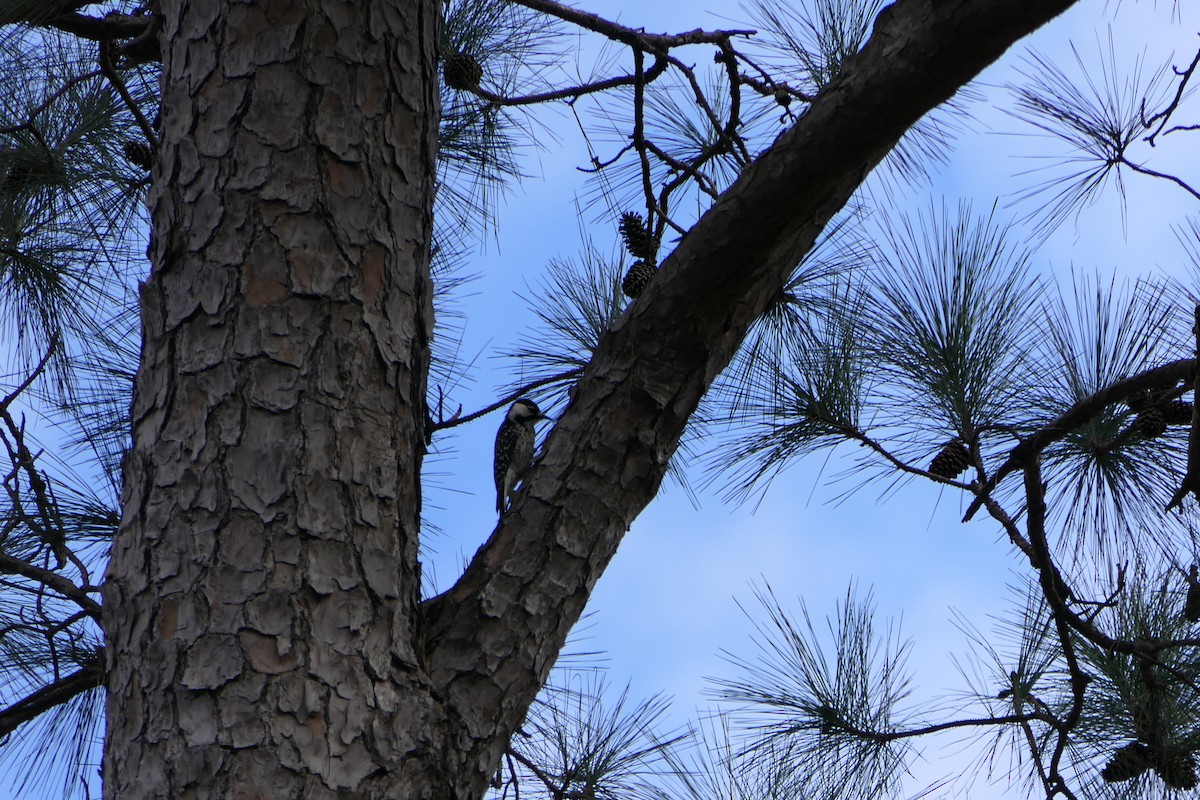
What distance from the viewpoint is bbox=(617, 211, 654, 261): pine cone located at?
2564 mm

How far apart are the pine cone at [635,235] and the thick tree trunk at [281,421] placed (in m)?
0.96

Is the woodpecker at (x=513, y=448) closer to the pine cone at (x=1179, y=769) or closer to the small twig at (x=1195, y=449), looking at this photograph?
the pine cone at (x=1179, y=769)

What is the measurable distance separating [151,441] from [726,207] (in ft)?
2.56

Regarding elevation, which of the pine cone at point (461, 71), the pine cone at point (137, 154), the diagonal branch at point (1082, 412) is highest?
the pine cone at point (461, 71)

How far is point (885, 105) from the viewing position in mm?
1395

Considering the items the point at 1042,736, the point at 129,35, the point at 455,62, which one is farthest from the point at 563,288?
the point at 1042,736

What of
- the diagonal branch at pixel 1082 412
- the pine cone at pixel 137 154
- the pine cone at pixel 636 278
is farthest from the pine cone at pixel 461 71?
the diagonal branch at pixel 1082 412

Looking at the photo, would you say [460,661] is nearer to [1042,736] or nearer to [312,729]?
[312,729]

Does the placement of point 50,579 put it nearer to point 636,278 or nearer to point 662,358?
point 662,358

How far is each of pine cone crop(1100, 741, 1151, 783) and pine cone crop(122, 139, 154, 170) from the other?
234 centimetres

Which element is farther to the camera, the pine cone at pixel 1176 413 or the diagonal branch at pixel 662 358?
the pine cone at pixel 1176 413

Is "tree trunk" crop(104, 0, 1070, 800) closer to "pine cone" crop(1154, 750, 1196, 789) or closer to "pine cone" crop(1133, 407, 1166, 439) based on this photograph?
"pine cone" crop(1133, 407, 1166, 439)

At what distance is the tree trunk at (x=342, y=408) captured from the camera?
1.28 meters

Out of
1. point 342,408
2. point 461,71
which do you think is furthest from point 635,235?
point 342,408
